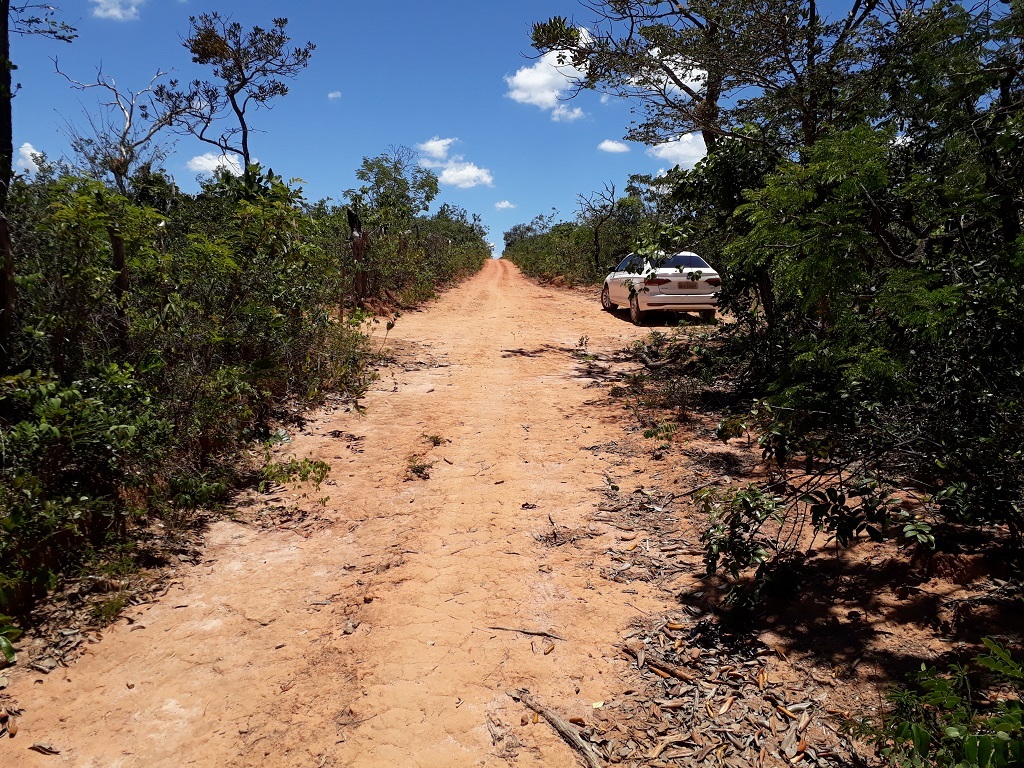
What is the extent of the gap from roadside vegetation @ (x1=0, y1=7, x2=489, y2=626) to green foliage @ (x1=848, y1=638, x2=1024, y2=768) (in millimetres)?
3316

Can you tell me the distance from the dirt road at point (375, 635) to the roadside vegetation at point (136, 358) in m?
0.55

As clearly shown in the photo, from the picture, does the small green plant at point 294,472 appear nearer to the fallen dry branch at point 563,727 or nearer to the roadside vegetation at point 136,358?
the roadside vegetation at point 136,358

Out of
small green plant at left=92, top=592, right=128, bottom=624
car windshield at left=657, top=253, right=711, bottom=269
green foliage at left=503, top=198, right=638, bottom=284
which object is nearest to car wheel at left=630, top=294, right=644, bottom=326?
car windshield at left=657, top=253, right=711, bottom=269

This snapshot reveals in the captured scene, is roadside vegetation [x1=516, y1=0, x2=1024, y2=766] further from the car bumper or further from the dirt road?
the car bumper

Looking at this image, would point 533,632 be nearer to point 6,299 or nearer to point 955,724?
point 955,724

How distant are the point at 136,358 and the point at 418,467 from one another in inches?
97.0

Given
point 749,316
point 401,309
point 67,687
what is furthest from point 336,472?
point 401,309

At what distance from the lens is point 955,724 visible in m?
2.04

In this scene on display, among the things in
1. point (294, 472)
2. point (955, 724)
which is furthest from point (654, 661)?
point (294, 472)

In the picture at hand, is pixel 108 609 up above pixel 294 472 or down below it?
below

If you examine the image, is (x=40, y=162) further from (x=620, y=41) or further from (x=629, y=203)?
(x=629, y=203)

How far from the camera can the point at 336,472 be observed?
575 centimetres

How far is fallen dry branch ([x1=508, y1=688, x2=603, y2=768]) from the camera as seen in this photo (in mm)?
2525

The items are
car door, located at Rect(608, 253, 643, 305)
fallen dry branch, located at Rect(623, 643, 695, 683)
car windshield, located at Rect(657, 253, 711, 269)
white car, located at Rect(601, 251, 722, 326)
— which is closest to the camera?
fallen dry branch, located at Rect(623, 643, 695, 683)
